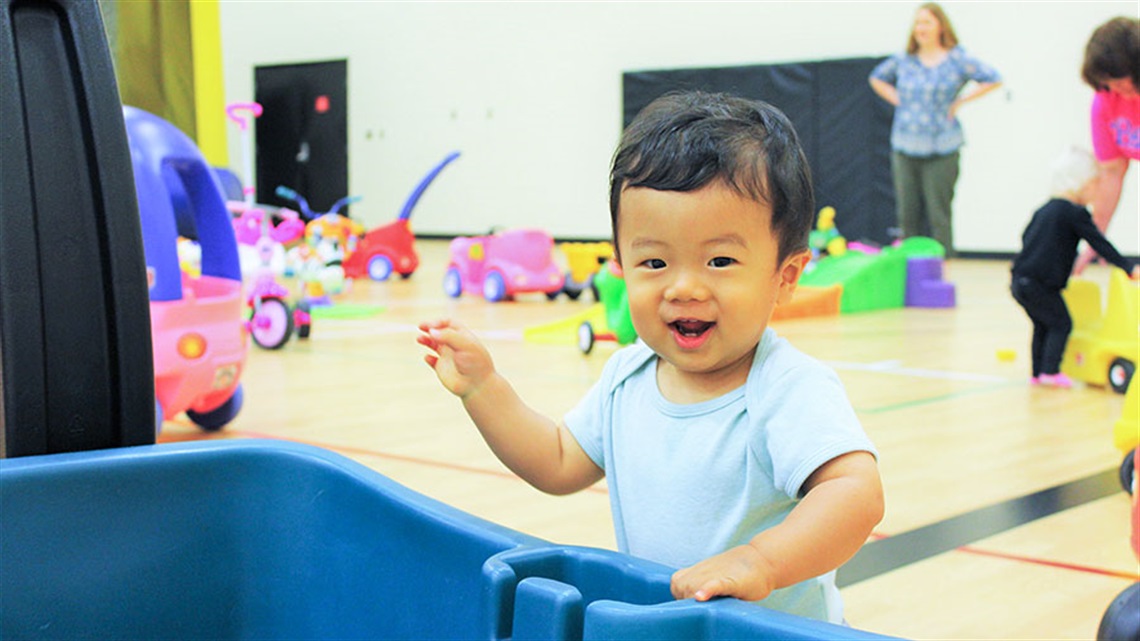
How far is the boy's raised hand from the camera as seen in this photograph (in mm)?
674

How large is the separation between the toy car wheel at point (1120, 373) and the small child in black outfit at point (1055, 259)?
93mm

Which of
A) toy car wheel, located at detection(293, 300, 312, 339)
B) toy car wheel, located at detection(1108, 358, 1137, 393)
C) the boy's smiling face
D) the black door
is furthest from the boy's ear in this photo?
the black door

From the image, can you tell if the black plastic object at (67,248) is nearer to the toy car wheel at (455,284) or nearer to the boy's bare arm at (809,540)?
the boy's bare arm at (809,540)

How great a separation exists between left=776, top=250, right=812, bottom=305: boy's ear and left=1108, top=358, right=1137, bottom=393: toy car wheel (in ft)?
5.72

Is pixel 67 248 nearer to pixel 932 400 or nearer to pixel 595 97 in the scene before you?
pixel 932 400

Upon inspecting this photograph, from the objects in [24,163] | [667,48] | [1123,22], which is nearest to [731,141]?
[24,163]

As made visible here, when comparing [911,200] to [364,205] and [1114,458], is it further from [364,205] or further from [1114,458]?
[364,205]

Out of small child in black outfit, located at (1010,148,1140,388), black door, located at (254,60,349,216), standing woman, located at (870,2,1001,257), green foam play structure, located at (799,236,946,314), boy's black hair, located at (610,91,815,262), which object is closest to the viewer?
boy's black hair, located at (610,91,815,262)

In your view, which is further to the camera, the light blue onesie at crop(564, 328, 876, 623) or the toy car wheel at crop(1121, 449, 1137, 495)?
the toy car wheel at crop(1121, 449, 1137, 495)

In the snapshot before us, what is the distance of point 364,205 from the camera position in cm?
745

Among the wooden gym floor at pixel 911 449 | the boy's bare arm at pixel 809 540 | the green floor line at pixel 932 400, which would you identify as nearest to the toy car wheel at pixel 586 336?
the wooden gym floor at pixel 911 449

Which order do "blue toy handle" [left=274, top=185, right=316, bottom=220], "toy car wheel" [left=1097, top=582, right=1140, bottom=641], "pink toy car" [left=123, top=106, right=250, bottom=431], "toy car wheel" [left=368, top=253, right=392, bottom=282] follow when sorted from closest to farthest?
"toy car wheel" [left=1097, top=582, right=1140, bottom=641]
"pink toy car" [left=123, top=106, right=250, bottom=431]
"blue toy handle" [left=274, top=185, right=316, bottom=220]
"toy car wheel" [left=368, top=253, right=392, bottom=282]

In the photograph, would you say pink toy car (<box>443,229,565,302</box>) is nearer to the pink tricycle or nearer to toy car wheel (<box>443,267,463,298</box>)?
toy car wheel (<box>443,267,463,298</box>)

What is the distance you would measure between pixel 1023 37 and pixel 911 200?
4.97 ft
